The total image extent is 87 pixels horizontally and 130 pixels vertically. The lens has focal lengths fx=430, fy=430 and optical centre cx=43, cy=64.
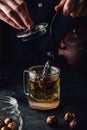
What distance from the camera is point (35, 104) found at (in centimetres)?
158

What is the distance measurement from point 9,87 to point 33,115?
265mm

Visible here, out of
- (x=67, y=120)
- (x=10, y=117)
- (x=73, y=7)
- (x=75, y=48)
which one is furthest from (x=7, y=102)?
(x=75, y=48)

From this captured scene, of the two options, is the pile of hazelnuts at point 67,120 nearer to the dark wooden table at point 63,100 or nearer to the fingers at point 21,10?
the dark wooden table at point 63,100

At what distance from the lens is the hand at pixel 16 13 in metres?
1.65

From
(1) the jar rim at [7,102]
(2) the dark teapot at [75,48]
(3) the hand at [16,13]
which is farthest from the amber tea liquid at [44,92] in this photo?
(2) the dark teapot at [75,48]

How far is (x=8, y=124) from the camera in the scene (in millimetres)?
1395

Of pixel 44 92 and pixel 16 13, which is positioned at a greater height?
pixel 16 13

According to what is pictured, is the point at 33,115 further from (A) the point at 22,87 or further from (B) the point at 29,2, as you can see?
(B) the point at 29,2

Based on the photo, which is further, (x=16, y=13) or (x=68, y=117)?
(x=16, y=13)

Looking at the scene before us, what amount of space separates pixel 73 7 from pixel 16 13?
0.23 m

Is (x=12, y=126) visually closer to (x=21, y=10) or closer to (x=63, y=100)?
(x=63, y=100)

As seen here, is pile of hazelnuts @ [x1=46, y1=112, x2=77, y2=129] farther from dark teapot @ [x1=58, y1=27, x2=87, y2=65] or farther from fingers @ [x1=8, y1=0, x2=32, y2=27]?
dark teapot @ [x1=58, y1=27, x2=87, y2=65]

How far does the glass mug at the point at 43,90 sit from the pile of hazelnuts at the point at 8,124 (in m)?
0.18

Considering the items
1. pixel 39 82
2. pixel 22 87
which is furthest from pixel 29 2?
pixel 39 82
